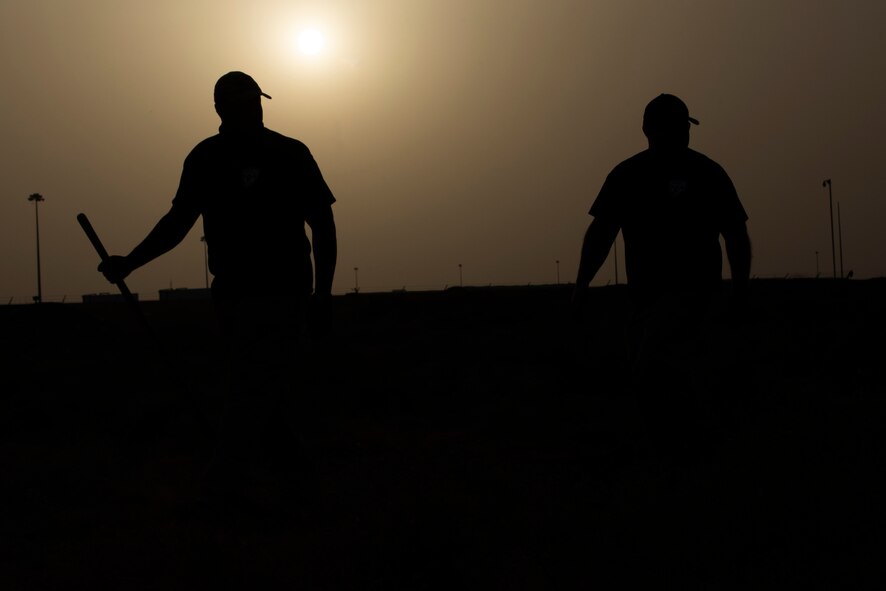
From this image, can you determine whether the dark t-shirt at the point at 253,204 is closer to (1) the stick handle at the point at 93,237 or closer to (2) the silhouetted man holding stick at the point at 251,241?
(2) the silhouetted man holding stick at the point at 251,241

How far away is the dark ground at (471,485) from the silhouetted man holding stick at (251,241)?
2.15ft

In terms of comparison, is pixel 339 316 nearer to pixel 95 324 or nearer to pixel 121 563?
pixel 95 324

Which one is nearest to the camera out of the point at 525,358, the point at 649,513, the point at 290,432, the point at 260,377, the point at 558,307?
the point at 649,513

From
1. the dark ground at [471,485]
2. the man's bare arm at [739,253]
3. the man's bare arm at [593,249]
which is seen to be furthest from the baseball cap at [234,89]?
the man's bare arm at [739,253]

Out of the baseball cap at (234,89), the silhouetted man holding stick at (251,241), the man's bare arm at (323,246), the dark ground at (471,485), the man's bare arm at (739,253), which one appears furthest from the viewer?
the man's bare arm at (739,253)

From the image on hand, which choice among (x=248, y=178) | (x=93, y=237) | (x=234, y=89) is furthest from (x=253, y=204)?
(x=93, y=237)

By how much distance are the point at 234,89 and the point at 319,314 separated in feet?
4.33

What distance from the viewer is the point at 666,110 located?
19.1 ft

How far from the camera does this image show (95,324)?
72.0 ft

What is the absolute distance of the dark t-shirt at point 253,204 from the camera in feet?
17.0

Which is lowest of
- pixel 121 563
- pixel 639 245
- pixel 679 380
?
pixel 121 563

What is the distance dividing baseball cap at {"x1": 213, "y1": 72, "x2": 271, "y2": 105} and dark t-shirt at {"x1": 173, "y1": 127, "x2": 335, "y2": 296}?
184mm

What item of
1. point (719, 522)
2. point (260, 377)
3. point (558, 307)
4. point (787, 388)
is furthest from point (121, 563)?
point (558, 307)

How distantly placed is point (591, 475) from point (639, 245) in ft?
4.55
